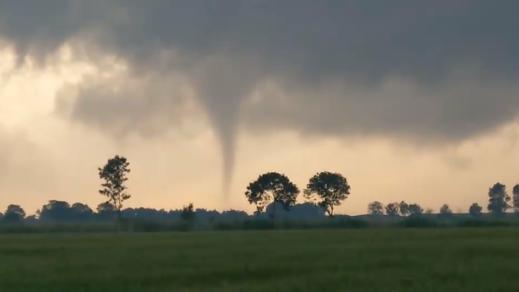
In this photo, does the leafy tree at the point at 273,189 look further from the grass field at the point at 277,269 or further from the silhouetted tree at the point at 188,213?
the grass field at the point at 277,269

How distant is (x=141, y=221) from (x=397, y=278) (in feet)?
283

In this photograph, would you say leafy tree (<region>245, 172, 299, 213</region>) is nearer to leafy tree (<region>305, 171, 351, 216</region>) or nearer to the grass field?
leafy tree (<region>305, 171, 351, 216</region>)

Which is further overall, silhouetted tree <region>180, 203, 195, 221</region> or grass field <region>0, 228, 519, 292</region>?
silhouetted tree <region>180, 203, 195, 221</region>

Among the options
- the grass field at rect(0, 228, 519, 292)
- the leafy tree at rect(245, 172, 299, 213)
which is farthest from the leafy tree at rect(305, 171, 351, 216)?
the grass field at rect(0, 228, 519, 292)

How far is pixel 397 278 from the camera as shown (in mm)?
27500

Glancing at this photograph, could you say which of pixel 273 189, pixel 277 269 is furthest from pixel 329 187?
pixel 277 269

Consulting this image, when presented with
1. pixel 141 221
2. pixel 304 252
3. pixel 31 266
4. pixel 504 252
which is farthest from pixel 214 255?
pixel 141 221

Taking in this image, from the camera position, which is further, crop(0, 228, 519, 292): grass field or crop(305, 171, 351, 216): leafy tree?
crop(305, 171, 351, 216): leafy tree

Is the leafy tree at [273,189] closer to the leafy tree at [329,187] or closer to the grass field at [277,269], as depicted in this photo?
the leafy tree at [329,187]

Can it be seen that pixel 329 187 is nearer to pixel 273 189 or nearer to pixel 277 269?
pixel 273 189

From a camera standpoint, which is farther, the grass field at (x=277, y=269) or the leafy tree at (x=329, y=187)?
the leafy tree at (x=329, y=187)

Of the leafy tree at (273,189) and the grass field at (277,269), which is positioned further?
the leafy tree at (273,189)

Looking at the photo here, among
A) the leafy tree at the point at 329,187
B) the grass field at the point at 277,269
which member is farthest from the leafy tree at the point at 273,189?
the grass field at the point at 277,269

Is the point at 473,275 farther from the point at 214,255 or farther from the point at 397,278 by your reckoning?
the point at 214,255
